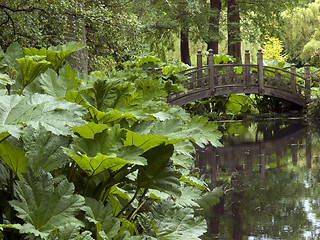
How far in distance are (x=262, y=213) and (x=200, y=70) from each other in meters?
10.3

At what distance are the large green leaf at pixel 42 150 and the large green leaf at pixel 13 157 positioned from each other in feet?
0.06

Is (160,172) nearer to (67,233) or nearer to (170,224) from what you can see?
(170,224)

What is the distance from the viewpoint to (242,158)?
337 inches

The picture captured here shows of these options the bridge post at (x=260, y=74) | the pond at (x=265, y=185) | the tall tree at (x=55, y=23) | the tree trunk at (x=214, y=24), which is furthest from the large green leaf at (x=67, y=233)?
the tree trunk at (x=214, y=24)

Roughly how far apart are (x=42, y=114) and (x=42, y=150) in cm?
10

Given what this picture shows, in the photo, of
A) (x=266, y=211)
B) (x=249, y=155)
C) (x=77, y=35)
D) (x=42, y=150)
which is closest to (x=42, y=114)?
(x=42, y=150)

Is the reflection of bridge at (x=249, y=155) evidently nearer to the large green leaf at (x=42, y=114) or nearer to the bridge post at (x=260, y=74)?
the bridge post at (x=260, y=74)

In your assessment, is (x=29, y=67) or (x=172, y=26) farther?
(x=172, y=26)

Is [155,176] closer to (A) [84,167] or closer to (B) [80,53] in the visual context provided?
(A) [84,167]

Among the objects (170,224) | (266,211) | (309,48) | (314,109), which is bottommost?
(266,211)

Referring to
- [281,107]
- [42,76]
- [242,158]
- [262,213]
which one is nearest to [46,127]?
[42,76]

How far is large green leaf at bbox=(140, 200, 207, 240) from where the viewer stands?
135 centimetres

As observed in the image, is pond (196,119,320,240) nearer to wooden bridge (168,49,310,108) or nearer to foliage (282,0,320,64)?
wooden bridge (168,49,310,108)

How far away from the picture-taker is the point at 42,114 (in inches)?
45.0
